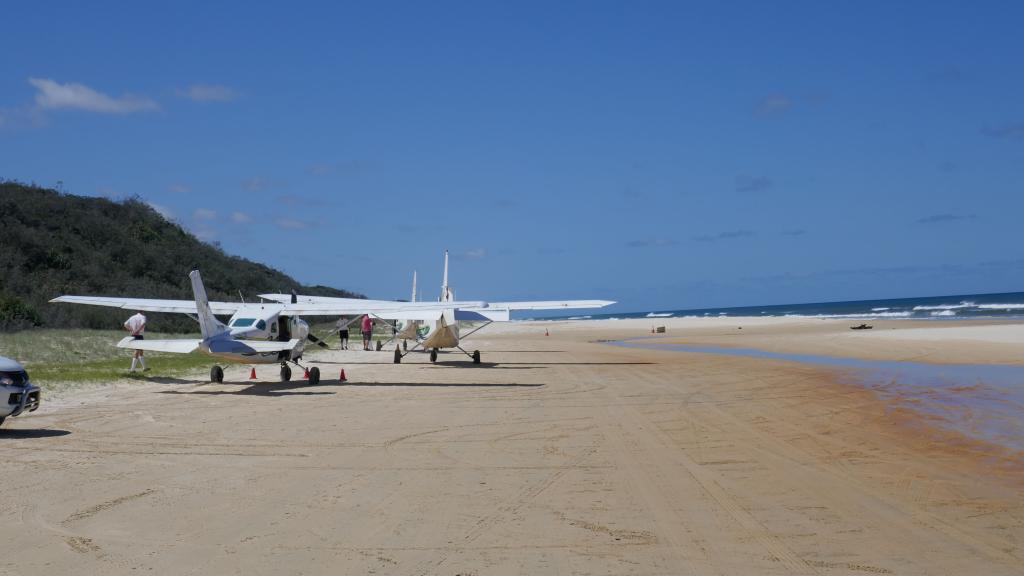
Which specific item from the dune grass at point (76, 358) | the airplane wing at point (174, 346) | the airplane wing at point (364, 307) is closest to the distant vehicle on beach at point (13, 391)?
the dune grass at point (76, 358)

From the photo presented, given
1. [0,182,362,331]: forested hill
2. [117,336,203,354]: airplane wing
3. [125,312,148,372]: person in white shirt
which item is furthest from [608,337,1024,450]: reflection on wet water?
[0,182,362,331]: forested hill

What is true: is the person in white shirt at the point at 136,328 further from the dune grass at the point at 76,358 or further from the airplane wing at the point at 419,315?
the airplane wing at the point at 419,315

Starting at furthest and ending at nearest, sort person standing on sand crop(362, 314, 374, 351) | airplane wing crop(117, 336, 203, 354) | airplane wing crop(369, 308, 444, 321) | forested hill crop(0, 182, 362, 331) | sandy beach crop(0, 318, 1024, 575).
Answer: person standing on sand crop(362, 314, 374, 351) < forested hill crop(0, 182, 362, 331) < airplane wing crop(369, 308, 444, 321) < airplane wing crop(117, 336, 203, 354) < sandy beach crop(0, 318, 1024, 575)

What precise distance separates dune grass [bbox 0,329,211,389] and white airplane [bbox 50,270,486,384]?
1209 mm

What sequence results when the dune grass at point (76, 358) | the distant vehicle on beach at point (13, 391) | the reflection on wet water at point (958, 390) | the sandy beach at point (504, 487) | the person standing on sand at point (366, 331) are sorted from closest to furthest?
the sandy beach at point (504, 487) < the distant vehicle on beach at point (13, 391) < the reflection on wet water at point (958, 390) < the dune grass at point (76, 358) < the person standing on sand at point (366, 331)

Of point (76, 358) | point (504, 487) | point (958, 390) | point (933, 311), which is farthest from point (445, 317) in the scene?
point (933, 311)

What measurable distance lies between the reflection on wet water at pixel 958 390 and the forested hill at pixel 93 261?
993 inches

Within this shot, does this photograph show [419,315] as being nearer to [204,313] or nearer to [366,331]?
[366,331]

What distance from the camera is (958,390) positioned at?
643 inches

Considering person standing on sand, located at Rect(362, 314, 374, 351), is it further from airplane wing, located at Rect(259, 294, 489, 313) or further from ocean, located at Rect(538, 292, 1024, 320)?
ocean, located at Rect(538, 292, 1024, 320)

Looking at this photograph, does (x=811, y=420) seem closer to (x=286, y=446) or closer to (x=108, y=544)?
(x=286, y=446)

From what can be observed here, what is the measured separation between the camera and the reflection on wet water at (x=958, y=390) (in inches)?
459

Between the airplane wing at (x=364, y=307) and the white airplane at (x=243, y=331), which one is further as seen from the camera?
the airplane wing at (x=364, y=307)

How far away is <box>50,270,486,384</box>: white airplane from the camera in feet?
57.1
